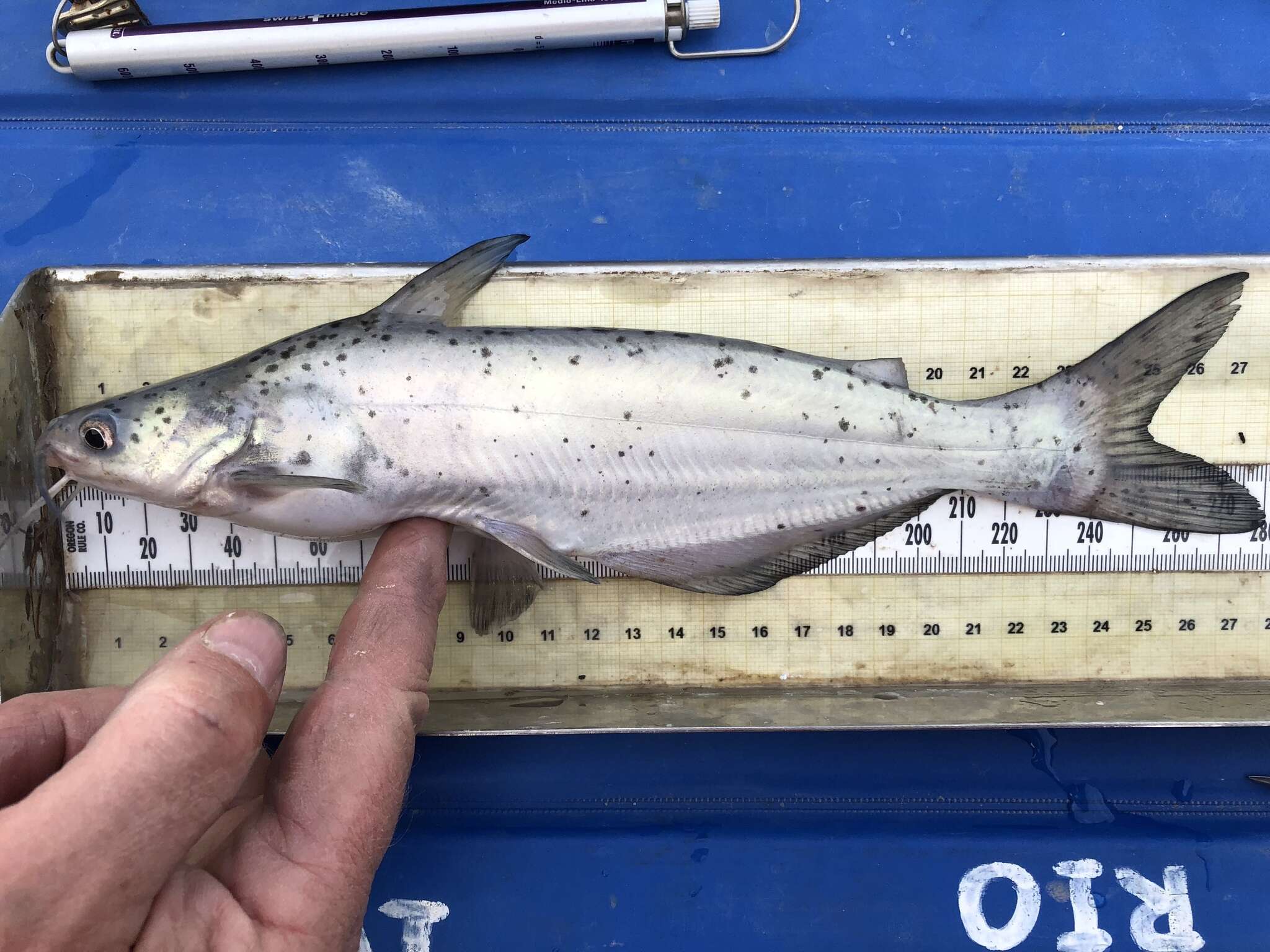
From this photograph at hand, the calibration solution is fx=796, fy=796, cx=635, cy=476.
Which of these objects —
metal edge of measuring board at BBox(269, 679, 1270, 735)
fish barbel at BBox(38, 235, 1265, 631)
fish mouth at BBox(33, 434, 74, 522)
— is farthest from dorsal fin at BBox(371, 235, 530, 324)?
metal edge of measuring board at BBox(269, 679, 1270, 735)

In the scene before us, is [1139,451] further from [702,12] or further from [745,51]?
[702,12]

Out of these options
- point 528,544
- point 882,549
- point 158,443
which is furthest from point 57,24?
point 882,549

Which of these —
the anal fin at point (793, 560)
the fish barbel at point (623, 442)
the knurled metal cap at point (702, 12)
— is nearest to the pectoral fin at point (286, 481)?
the fish barbel at point (623, 442)

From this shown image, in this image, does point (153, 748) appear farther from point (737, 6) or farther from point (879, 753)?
point (737, 6)

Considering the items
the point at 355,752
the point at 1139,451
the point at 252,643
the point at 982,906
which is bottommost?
the point at 982,906

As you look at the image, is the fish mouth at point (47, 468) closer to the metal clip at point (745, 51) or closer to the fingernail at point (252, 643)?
the fingernail at point (252, 643)
